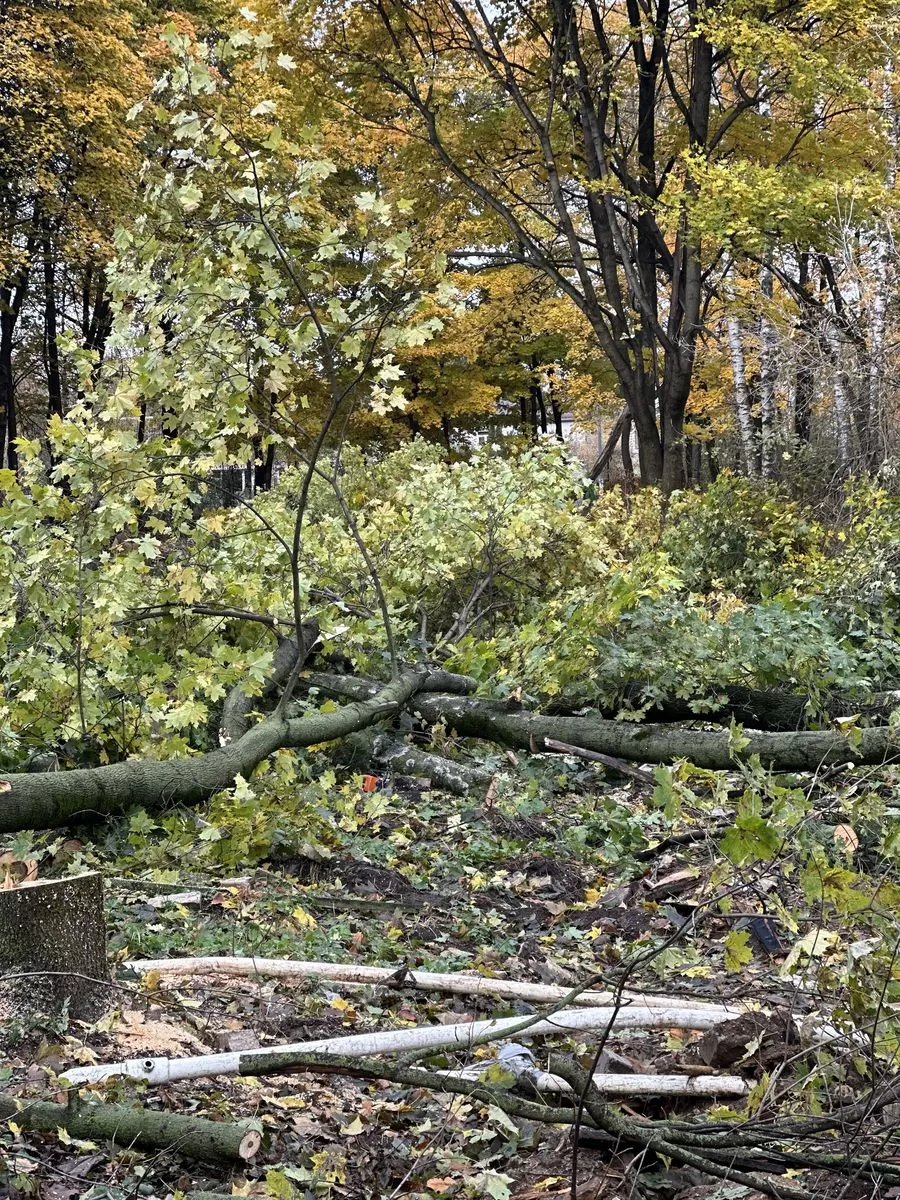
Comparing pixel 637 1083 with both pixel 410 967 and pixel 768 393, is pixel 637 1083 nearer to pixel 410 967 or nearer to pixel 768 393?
pixel 410 967

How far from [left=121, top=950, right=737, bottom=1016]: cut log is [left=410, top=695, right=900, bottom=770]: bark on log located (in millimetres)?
1455

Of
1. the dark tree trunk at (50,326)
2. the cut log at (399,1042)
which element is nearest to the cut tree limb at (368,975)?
the cut log at (399,1042)

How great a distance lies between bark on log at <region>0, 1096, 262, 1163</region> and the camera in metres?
2.51

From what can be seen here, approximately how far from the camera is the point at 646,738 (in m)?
5.62

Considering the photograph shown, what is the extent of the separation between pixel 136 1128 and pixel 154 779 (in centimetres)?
212

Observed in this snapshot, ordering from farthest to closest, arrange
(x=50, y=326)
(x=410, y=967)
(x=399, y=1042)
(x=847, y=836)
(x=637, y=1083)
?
(x=50, y=326) → (x=410, y=967) → (x=847, y=836) → (x=399, y=1042) → (x=637, y=1083)

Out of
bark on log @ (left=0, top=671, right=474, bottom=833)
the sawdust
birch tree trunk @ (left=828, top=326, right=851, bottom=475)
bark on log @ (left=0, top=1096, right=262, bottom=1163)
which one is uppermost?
birch tree trunk @ (left=828, top=326, right=851, bottom=475)

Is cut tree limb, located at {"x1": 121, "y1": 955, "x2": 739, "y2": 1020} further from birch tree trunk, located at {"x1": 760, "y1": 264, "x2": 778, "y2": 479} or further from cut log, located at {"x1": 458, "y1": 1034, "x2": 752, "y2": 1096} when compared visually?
birch tree trunk, located at {"x1": 760, "y1": 264, "x2": 778, "y2": 479}

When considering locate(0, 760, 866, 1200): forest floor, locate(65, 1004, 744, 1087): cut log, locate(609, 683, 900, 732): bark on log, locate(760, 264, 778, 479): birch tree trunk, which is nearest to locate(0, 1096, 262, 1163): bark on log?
locate(0, 760, 866, 1200): forest floor

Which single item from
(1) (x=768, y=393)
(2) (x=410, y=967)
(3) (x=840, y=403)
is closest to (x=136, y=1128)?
(2) (x=410, y=967)

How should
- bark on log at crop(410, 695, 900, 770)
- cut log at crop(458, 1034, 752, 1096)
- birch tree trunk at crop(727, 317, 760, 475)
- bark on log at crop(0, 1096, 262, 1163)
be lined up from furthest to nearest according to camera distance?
1. birch tree trunk at crop(727, 317, 760, 475)
2. bark on log at crop(410, 695, 900, 770)
3. cut log at crop(458, 1034, 752, 1096)
4. bark on log at crop(0, 1096, 262, 1163)

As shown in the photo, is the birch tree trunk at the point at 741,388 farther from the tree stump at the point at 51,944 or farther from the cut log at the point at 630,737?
the tree stump at the point at 51,944

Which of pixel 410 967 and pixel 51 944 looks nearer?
pixel 51 944

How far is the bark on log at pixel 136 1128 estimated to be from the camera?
8.22ft
